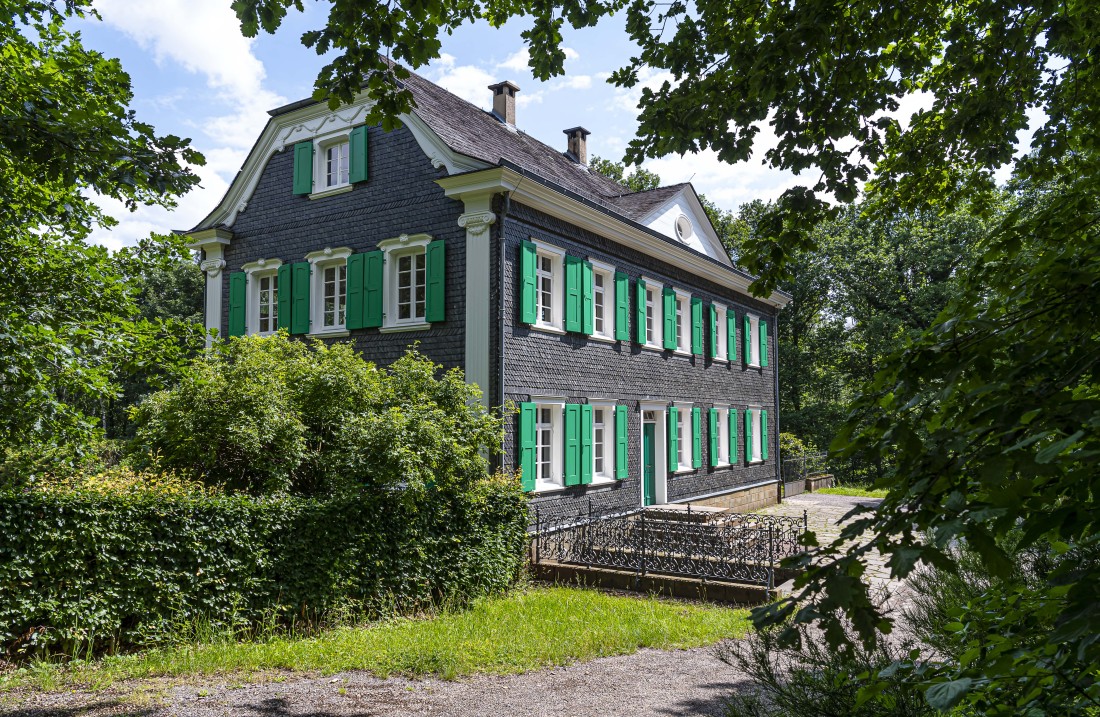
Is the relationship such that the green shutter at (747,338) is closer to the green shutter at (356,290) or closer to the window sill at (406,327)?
the window sill at (406,327)

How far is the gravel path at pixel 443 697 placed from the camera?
20.9 feet

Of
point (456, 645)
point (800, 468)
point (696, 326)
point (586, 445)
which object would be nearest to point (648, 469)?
point (586, 445)

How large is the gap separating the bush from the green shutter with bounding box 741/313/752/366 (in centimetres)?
1474

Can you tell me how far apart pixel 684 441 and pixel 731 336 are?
4.86 meters

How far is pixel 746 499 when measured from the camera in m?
23.4

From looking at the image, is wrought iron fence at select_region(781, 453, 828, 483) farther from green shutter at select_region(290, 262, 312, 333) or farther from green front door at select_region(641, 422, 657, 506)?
green shutter at select_region(290, 262, 312, 333)

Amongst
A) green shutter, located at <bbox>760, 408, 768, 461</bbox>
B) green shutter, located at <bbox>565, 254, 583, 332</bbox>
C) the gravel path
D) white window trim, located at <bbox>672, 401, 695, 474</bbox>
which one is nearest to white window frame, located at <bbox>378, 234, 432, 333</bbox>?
green shutter, located at <bbox>565, 254, 583, 332</bbox>

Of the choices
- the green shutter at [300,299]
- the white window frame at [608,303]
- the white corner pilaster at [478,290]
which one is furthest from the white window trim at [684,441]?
the green shutter at [300,299]

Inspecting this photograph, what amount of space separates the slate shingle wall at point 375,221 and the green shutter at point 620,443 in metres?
4.57

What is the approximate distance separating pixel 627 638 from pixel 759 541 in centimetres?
554

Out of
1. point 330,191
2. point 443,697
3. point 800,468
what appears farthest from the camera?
point 800,468

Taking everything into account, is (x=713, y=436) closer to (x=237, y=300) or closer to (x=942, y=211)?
(x=237, y=300)

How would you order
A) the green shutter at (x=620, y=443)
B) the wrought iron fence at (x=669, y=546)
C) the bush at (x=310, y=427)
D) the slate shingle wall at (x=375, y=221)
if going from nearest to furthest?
the bush at (x=310, y=427), the wrought iron fence at (x=669, y=546), the slate shingle wall at (x=375, y=221), the green shutter at (x=620, y=443)

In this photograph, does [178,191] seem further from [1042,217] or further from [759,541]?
[759,541]
